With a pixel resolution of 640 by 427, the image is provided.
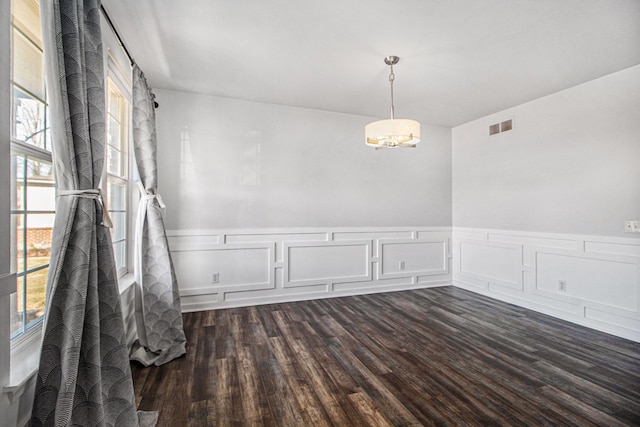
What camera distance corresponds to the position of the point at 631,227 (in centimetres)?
291

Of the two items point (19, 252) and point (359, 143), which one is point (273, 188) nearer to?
point (359, 143)

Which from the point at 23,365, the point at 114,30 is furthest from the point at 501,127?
the point at 23,365

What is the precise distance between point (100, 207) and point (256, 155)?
2.56 metres

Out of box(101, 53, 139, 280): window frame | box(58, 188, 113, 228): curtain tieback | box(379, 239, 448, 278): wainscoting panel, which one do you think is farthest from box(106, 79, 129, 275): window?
box(379, 239, 448, 278): wainscoting panel

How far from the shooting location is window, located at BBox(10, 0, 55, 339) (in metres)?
1.29

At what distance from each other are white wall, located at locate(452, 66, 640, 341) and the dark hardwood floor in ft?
1.26

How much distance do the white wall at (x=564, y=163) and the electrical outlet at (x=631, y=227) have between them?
44mm

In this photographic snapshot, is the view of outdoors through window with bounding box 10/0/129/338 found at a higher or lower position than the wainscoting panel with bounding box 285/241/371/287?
higher

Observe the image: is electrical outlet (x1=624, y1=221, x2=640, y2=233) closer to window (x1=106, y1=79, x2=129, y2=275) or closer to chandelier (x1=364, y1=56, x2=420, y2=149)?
chandelier (x1=364, y1=56, x2=420, y2=149)

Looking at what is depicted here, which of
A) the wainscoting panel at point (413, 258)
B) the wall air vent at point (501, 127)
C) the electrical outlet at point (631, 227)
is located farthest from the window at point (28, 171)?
the wall air vent at point (501, 127)

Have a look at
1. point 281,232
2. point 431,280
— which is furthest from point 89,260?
point 431,280

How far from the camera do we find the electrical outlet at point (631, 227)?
287 centimetres

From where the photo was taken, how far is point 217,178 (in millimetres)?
3752

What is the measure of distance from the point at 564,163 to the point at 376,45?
259 cm
